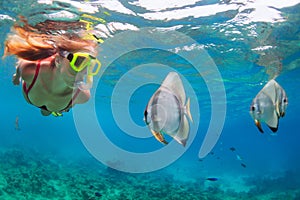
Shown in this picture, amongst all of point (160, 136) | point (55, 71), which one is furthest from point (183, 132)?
point (55, 71)

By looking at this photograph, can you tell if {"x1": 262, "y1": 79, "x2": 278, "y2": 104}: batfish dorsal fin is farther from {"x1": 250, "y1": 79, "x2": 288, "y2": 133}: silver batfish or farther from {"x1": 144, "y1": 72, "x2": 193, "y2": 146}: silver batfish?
{"x1": 144, "y1": 72, "x2": 193, "y2": 146}: silver batfish

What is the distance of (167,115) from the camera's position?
6.48ft

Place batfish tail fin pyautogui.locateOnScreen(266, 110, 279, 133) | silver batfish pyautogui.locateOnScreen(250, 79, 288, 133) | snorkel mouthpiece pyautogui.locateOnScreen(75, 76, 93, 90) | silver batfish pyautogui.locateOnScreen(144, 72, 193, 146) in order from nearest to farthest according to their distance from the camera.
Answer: silver batfish pyautogui.locateOnScreen(144, 72, 193, 146)
snorkel mouthpiece pyautogui.locateOnScreen(75, 76, 93, 90)
batfish tail fin pyautogui.locateOnScreen(266, 110, 279, 133)
silver batfish pyautogui.locateOnScreen(250, 79, 288, 133)

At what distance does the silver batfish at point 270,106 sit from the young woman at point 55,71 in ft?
5.92

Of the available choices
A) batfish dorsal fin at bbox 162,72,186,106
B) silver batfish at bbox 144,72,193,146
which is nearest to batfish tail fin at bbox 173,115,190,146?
silver batfish at bbox 144,72,193,146

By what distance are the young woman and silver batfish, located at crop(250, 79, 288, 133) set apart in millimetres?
1805

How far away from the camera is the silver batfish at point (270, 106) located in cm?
273

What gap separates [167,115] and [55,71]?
1037 millimetres

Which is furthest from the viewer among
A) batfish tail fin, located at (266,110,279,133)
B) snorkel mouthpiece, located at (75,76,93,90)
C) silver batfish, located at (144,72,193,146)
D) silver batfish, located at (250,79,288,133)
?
silver batfish, located at (250,79,288,133)

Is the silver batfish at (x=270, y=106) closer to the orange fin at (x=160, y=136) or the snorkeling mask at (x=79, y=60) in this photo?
the orange fin at (x=160, y=136)

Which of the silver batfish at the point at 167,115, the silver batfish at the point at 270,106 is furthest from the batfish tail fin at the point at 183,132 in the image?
the silver batfish at the point at 270,106

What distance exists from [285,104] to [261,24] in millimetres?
12761

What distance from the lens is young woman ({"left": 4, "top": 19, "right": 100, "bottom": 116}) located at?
2038mm

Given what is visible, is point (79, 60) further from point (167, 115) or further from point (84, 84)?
point (167, 115)
